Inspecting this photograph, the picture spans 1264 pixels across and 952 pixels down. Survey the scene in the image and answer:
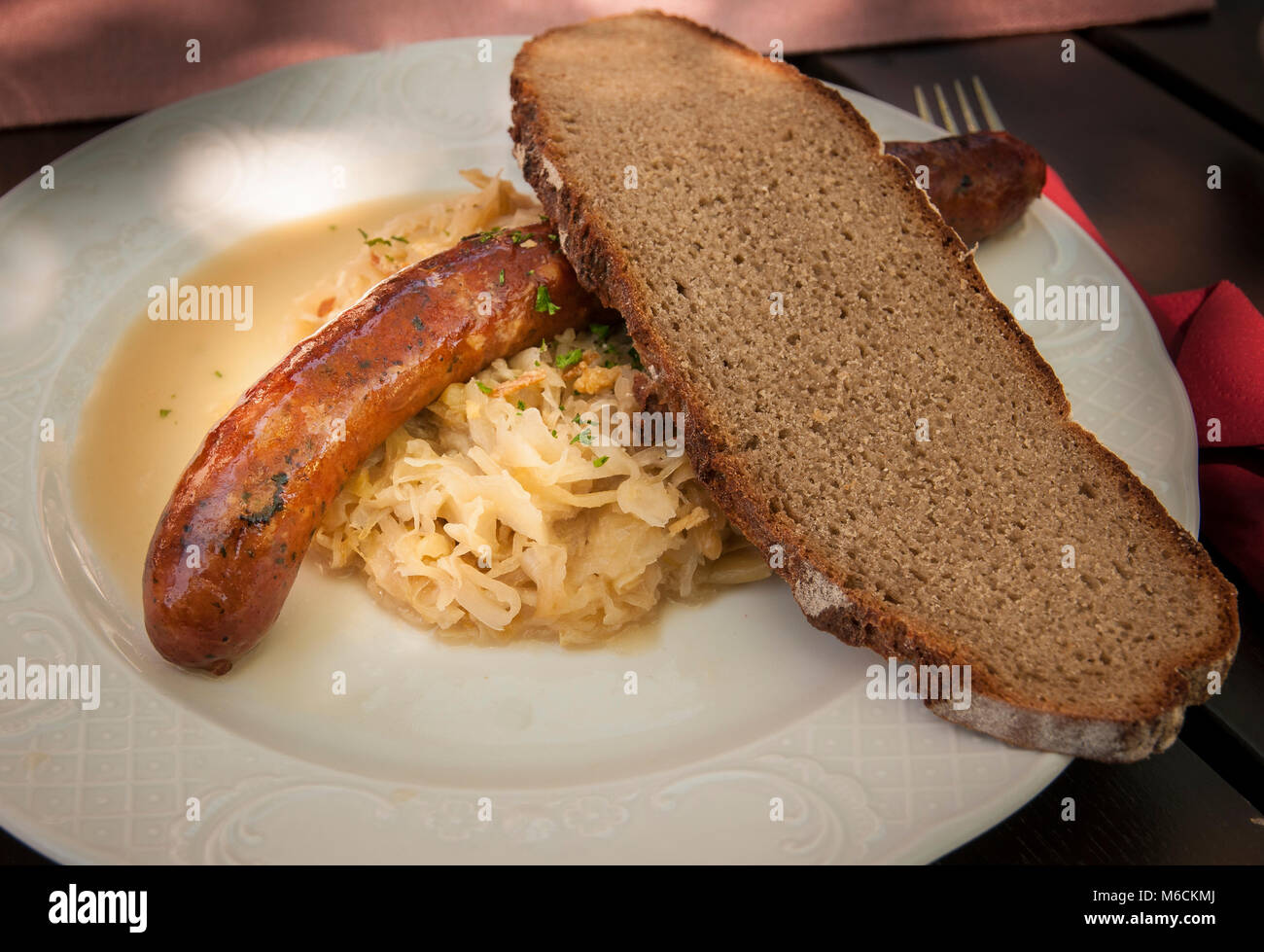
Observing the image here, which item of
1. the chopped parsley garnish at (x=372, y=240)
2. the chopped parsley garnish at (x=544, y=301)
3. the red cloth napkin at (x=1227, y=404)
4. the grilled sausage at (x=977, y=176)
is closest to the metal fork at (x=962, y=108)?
the grilled sausage at (x=977, y=176)

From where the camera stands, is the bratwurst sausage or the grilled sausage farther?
the grilled sausage

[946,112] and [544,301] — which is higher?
[946,112]

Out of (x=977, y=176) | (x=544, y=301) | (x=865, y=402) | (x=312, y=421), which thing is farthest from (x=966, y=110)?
(x=312, y=421)

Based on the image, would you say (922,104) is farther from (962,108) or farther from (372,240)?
(372,240)

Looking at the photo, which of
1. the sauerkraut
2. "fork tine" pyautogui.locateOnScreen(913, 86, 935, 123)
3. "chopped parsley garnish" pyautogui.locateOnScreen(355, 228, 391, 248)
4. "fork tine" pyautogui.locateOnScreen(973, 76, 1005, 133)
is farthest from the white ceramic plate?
"fork tine" pyautogui.locateOnScreen(913, 86, 935, 123)

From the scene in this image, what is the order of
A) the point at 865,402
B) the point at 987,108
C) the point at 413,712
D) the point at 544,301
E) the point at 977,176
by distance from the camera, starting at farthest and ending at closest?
the point at 987,108, the point at 977,176, the point at 544,301, the point at 865,402, the point at 413,712

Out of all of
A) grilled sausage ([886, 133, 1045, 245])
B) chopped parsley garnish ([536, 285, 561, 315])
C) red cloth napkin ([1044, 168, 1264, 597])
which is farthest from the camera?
grilled sausage ([886, 133, 1045, 245])

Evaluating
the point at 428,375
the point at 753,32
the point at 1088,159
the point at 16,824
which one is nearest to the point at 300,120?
the point at 428,375

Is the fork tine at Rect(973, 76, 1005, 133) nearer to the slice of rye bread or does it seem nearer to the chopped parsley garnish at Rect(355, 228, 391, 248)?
the slice of rye bread

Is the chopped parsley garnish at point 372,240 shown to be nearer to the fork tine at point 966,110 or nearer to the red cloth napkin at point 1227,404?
the fork tine at point 966,110
